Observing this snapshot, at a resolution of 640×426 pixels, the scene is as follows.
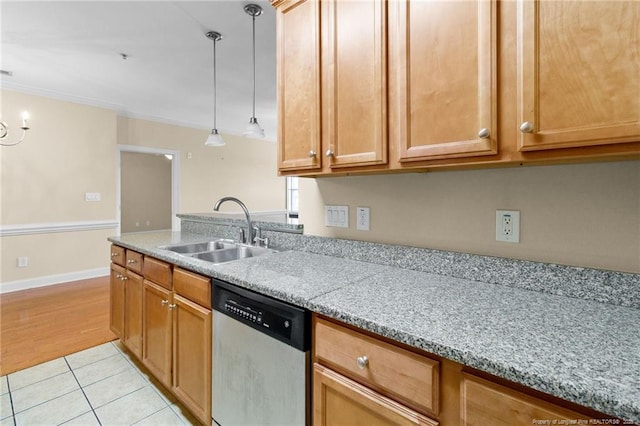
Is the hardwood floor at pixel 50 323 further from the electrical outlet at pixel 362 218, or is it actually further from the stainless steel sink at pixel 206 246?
the electrical outlet at pixel 362 218

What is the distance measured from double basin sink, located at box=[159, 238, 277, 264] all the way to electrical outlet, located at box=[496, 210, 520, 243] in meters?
1.23

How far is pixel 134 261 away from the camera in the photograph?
1.99m

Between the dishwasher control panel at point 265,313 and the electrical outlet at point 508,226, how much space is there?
2.61ft

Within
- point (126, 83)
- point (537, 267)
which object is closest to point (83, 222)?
point (126, 83)

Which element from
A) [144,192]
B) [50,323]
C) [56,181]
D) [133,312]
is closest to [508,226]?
[133,312]

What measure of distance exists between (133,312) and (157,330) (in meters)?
0.39

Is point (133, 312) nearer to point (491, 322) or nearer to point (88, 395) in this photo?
point (88, 395)

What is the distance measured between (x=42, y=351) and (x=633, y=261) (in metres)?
3.51

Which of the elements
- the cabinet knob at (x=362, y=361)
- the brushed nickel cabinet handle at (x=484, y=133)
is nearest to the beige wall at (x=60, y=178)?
the cabinet knob at (x=362, y=361)

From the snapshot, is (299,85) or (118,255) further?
(118,255)

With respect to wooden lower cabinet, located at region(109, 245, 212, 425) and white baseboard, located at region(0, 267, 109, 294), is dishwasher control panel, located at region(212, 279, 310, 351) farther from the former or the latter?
white baseboard, located at region(0, 267, 109, 294)

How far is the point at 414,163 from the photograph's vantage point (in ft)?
3.65

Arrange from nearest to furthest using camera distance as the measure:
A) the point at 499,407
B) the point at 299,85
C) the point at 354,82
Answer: the point at 499,407
the point at 354,82
the point at 299,85

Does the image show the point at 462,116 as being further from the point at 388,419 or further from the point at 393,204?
the point at 388,419
